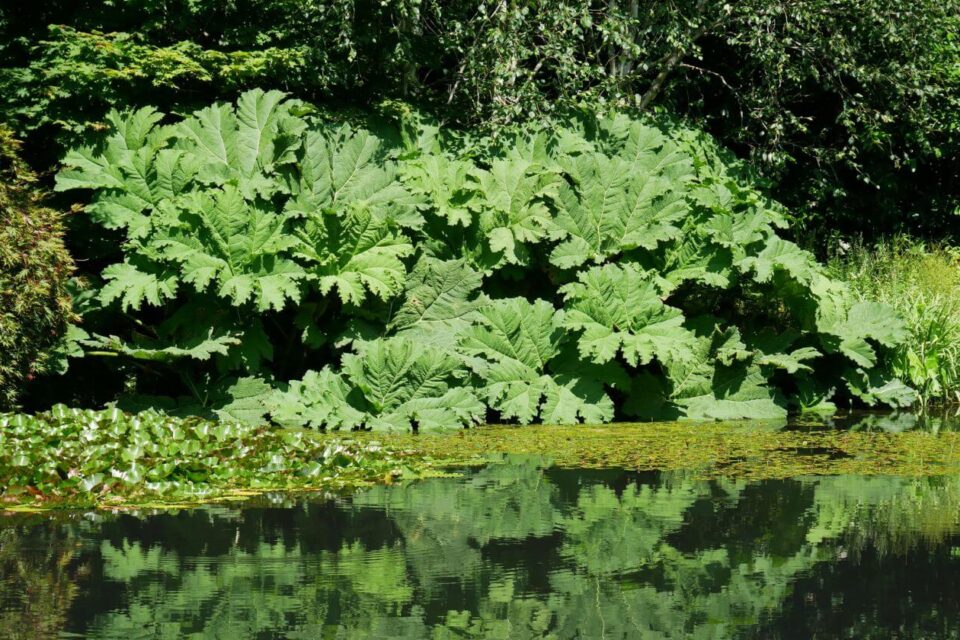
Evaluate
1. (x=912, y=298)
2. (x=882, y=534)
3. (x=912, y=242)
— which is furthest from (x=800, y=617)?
(x=912, y=242)

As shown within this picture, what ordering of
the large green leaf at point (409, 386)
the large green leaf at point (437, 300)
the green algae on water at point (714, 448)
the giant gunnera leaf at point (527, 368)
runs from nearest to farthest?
1. the green algae on water at point (714, 448)
2. the large green leaf at point (409, 386)
3. the giant gunnera leaf at point (527, 368)
4. the large green leaf at point (437, 300)

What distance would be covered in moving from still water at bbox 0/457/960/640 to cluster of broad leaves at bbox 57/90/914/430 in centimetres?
270

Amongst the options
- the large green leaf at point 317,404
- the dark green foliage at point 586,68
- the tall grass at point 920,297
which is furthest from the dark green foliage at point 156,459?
the tall grass at point 920,297

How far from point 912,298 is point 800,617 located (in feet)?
26.6

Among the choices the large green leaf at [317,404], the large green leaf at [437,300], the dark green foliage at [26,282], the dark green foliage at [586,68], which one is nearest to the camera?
the dark green foliage at [26,282]

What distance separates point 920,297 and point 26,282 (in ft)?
25.6

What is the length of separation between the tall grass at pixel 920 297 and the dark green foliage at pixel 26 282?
7.11m

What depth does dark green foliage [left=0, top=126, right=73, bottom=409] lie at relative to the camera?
316 inches

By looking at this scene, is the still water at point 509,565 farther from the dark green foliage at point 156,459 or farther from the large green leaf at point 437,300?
the large green leaf at point 437,300

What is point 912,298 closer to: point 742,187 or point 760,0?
point 742,187

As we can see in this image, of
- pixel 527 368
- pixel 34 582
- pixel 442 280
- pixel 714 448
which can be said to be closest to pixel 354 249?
pixel 442 280

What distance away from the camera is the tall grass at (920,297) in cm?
1069

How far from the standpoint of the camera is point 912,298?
37.2 ft

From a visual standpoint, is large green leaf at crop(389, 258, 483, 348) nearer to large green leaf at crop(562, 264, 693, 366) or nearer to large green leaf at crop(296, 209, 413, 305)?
large green leaf at crop(296, 209, 413, 305)
